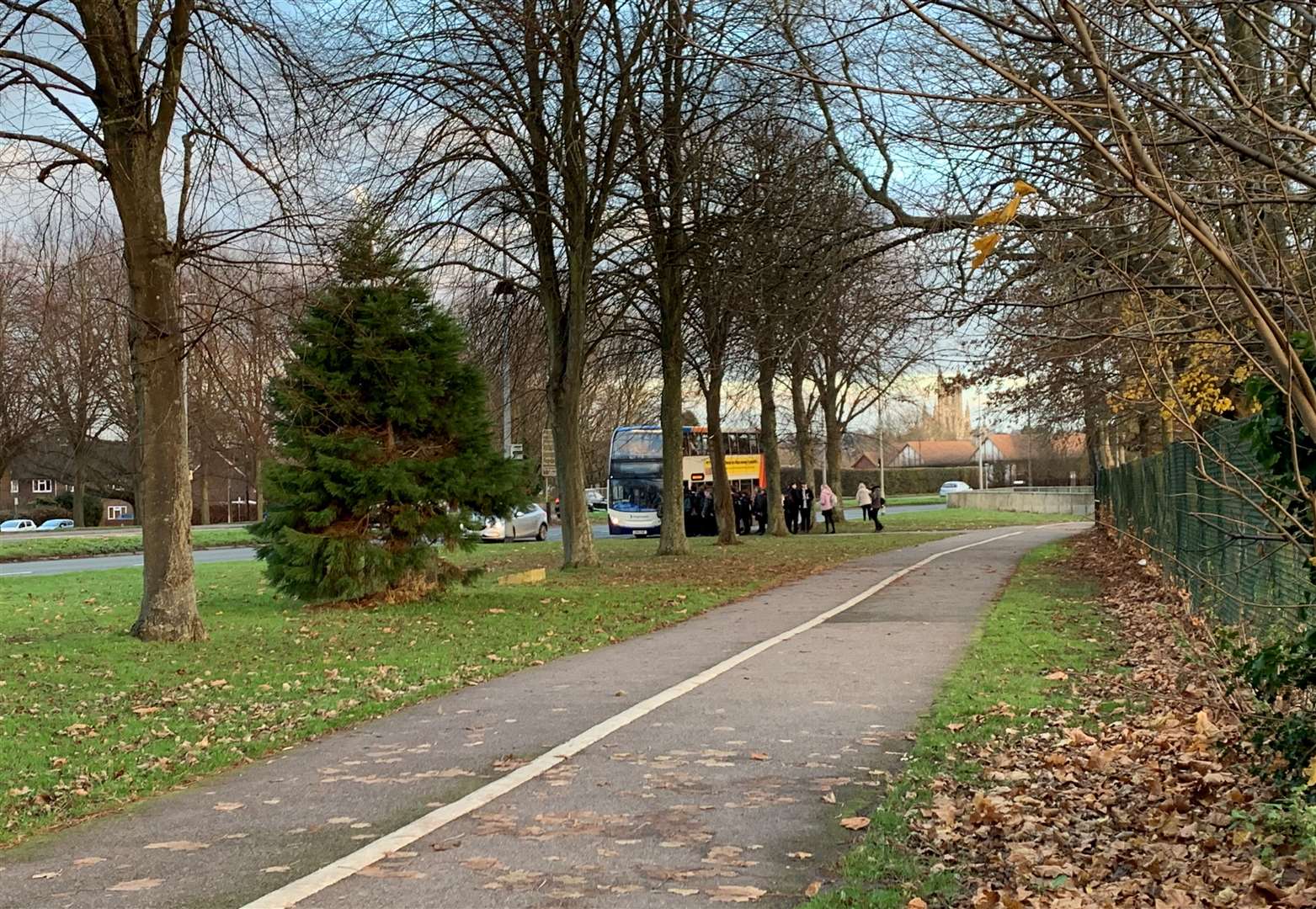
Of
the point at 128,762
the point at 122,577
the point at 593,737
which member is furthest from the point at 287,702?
the point at 122,577

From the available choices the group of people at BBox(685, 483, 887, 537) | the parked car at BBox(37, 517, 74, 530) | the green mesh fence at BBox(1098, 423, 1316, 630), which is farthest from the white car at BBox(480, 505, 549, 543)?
the parked car at BBox(37, 517, 74, 530)

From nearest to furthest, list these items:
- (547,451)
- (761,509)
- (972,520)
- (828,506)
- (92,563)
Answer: (547,451) → (92,563) → (828,506) → (761,509) → (972,520)

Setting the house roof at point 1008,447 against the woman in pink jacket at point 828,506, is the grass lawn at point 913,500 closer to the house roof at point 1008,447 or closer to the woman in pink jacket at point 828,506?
the house roof at point 1008,447

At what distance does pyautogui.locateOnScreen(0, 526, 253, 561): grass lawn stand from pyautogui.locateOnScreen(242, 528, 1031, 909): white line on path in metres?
24.5

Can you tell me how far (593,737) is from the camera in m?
8.16

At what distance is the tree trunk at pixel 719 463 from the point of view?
33.0 m

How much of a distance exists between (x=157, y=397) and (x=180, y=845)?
304 inches

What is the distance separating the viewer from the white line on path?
5062mm

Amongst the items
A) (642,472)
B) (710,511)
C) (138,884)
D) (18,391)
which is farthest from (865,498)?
(138,884)

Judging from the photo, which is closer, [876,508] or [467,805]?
[467,805]

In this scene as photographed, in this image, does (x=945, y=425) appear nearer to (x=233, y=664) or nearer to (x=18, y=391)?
(x=18, y=391)

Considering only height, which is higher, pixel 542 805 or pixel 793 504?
pixel 793 504

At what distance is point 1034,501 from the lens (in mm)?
64000

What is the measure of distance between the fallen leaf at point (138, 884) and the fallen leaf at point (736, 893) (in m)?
2.29
